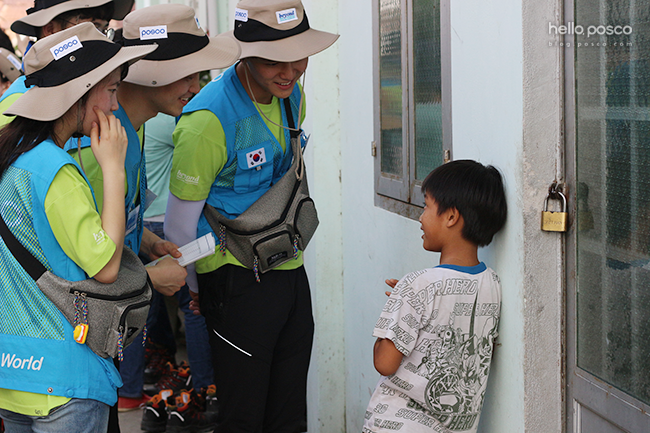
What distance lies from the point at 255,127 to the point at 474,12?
33.0 inches

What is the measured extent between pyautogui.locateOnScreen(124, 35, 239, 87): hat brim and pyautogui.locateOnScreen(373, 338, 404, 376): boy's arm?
0.99 metres

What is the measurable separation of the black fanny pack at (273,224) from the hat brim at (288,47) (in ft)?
0.79

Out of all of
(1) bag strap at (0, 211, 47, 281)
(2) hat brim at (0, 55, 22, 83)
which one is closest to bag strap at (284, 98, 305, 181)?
(1) bag strap at (0, 211, 47, 281)

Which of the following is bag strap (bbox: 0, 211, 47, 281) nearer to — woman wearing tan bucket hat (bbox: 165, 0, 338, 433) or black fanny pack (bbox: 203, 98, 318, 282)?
woman wearing tan bucket hat (bbox: 165, 0, 338, 433)

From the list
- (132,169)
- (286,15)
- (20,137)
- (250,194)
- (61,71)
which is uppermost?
(286,15)

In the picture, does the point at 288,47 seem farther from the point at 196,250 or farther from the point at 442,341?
the point at 442,341

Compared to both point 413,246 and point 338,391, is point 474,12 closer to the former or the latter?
point 413,246

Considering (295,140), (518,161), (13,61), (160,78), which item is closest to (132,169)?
(160,78)

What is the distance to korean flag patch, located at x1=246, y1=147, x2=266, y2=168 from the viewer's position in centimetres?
232

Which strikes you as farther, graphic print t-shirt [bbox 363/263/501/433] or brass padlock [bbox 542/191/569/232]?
graphic print t-shirt [bbox 363/263/501/433]

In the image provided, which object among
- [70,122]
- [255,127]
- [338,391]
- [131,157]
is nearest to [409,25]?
[255,127]

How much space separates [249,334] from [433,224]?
86 centimetres

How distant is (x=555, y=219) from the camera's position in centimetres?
171

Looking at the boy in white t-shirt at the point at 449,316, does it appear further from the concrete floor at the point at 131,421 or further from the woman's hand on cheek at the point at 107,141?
the concrete floor at the point at 131,421
